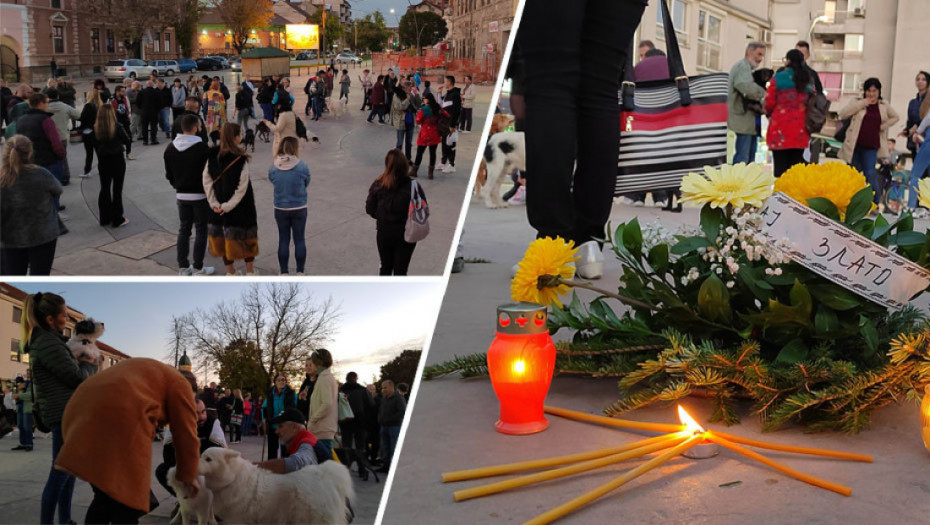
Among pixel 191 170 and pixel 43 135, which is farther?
pixel 191 170

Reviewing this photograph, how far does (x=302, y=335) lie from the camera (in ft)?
4.37

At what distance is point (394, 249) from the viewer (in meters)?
2.99

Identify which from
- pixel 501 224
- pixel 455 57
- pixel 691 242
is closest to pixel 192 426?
pixel 691 242

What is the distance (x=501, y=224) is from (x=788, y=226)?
4227 mm

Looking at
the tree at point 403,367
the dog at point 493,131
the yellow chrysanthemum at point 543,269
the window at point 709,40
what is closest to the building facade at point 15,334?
the tree at point 403,367

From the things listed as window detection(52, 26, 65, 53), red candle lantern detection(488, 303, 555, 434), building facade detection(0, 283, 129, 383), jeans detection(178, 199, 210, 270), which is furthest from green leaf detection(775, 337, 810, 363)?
jeans detection(178, 199, 210, 270)

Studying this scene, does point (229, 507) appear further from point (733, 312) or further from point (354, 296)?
point (733, 312)

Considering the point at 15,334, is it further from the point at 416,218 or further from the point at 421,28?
the point at 421,28

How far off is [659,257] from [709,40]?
10851 mm

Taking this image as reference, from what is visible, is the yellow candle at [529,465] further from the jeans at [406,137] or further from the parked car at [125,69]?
the jeans at [406,137]

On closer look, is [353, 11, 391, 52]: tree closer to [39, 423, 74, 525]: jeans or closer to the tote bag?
the tote bag

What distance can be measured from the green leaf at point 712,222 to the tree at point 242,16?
144cm

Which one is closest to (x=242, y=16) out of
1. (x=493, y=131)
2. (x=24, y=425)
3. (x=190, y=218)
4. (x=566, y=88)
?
(x=566, y=88)

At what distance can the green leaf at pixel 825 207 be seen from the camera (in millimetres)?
1854
